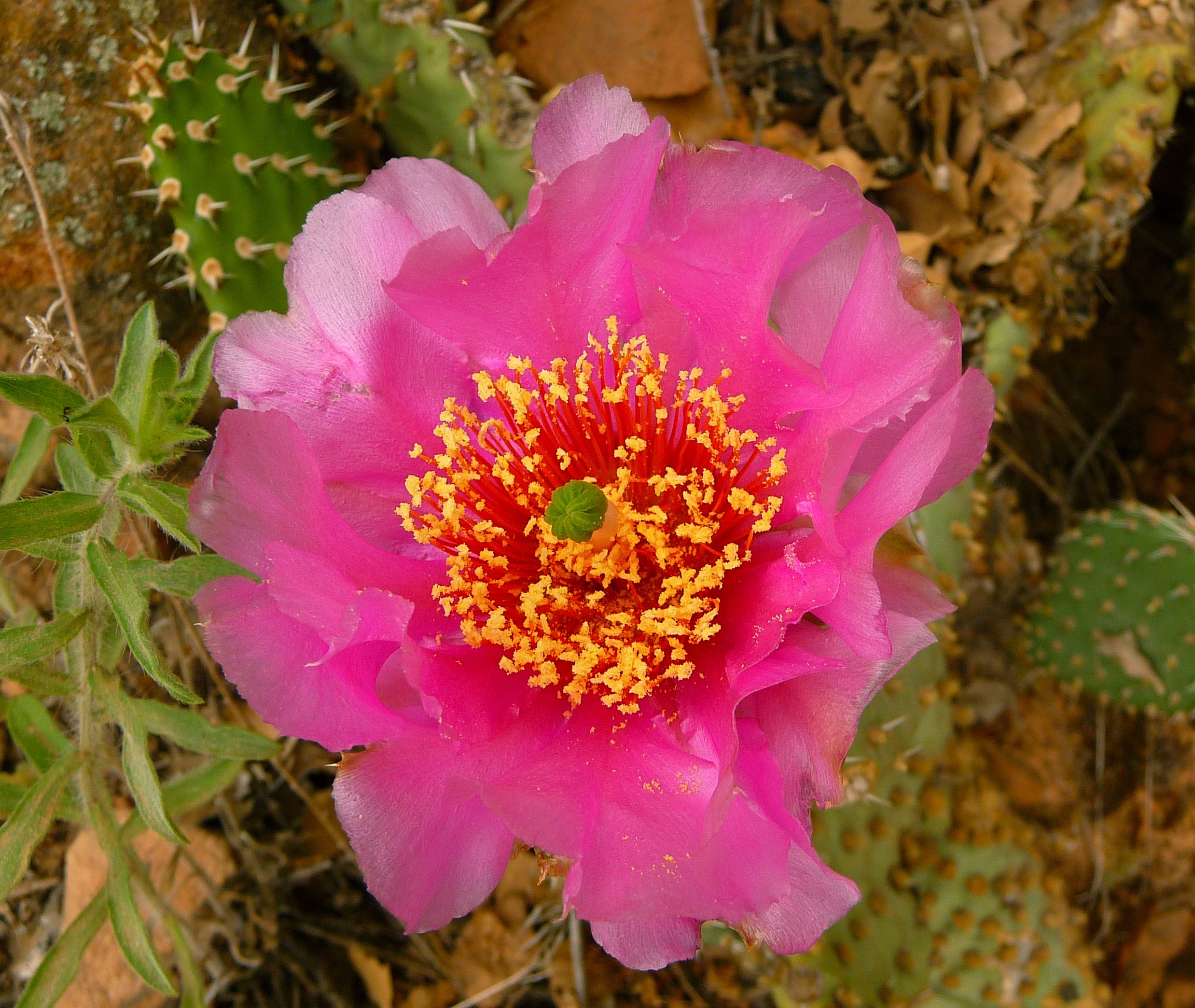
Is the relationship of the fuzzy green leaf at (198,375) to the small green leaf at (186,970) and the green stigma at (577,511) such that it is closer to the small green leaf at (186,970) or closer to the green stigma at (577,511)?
the green stigma at (577,511)

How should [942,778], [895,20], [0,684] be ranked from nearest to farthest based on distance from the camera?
[942,778], [0,684], [895,20]

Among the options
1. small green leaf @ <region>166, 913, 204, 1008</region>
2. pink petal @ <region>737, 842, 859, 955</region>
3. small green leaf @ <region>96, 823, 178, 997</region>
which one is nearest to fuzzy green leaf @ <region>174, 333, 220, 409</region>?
small green leaf @ <region>96, 823, 178, 997</region>

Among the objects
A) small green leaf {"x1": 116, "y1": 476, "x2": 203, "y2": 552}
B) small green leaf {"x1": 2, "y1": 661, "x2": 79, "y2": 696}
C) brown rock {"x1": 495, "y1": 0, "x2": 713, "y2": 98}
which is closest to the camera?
small green leaf {"x1": 116, "y1": 476, "x2": 203, "y2": 552}

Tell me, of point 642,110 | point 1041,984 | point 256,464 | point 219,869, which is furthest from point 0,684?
point 1041,984

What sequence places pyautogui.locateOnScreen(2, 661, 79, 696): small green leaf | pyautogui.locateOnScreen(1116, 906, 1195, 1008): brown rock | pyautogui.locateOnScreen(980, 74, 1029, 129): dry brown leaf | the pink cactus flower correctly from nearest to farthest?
the pink cactus flower, pyautogui.locateOnScreen(2, 661, 79, 696): small green leaf, pyautogui.locateOnScreen(980, 74, 1029, 129): dry brown leaf, pyautogui.locateOnScreen(1116, 906, 1195, 1008): brown rock

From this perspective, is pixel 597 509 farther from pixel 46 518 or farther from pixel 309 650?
pixel 46 518

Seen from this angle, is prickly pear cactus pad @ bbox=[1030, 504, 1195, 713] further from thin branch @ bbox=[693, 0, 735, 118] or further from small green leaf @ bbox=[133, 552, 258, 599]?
small green leaf @ bbox=[133, 552, 258, 599]

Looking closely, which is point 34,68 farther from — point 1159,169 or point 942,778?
point 1159,169
